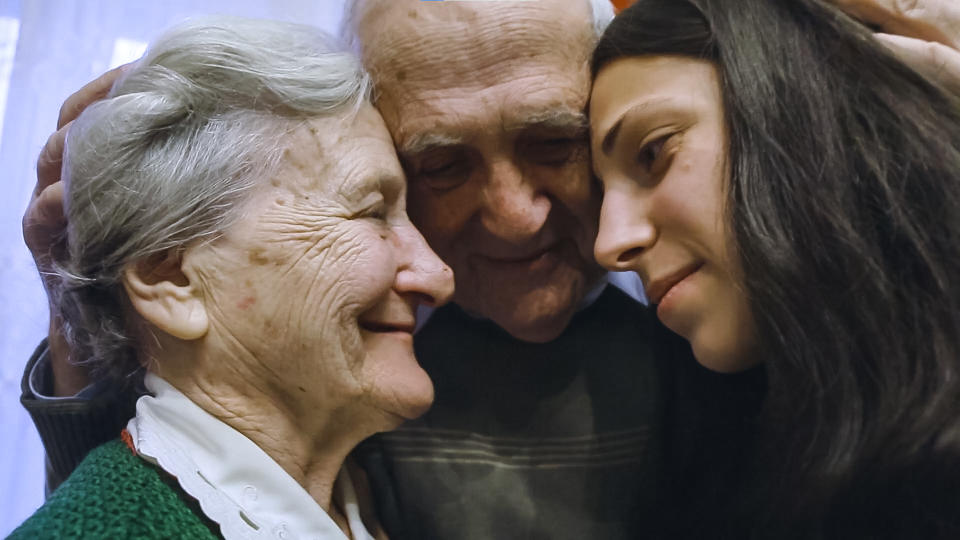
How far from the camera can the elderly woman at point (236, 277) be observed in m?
1.04

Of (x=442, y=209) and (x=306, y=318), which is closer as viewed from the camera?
(x=306, y=318)

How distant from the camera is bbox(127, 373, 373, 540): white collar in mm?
988

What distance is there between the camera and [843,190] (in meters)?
0.98

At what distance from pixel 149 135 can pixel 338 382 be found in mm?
435

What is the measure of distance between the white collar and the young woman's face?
1.84ft

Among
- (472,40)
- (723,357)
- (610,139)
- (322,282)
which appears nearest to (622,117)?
(610,139)

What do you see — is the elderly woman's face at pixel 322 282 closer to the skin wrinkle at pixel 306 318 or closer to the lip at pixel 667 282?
the skin wrinkle at pixel 306 318

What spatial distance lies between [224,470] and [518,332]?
1.88ft

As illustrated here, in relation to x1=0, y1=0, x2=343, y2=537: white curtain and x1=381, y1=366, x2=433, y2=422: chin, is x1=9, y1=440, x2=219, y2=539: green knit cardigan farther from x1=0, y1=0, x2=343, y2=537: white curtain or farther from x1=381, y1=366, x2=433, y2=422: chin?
x1=0, y1=0, x2=343, y2=537: white curtain

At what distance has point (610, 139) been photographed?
1171 mm

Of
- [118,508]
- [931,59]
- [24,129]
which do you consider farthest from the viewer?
[24,129]

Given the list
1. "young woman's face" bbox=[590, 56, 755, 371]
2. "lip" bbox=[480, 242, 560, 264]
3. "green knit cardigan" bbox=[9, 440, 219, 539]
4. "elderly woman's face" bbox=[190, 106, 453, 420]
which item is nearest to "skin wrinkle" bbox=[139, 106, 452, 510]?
"elderly woman's face" bbox=[190, 106, 453, 420]

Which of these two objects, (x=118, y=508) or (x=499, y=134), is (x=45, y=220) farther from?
(x=499, y=134)

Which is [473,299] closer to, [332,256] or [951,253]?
[332,256]
